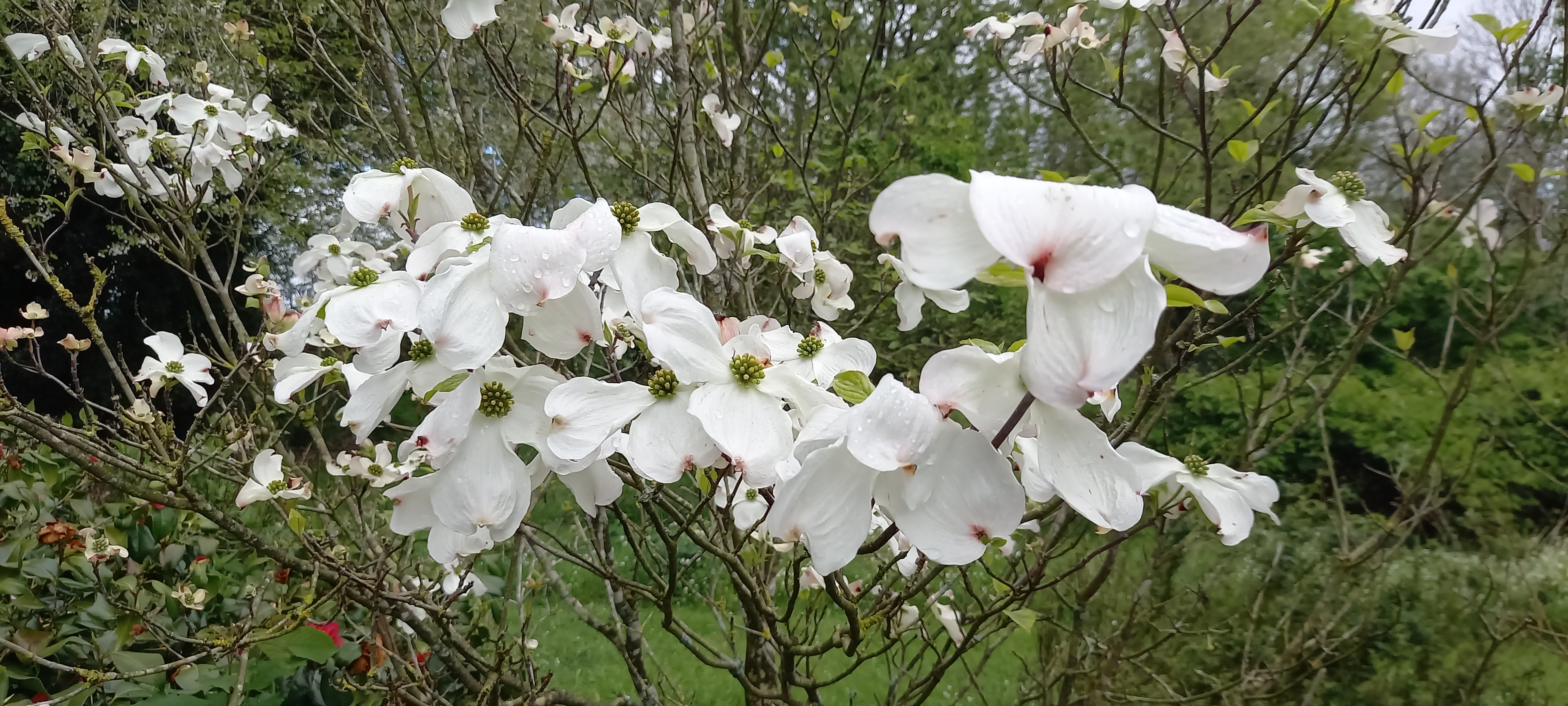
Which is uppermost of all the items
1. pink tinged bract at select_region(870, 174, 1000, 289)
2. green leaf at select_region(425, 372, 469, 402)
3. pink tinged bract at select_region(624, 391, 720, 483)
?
pink tinged bract at select_region(870, 174, 1000, 289)

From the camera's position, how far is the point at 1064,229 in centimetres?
34

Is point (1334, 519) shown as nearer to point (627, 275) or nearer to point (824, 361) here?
point (824, 361)

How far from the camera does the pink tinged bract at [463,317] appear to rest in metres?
0.48

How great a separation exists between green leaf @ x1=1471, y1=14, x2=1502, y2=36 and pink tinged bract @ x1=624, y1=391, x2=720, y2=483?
4.61ft

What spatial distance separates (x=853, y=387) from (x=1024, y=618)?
360mm

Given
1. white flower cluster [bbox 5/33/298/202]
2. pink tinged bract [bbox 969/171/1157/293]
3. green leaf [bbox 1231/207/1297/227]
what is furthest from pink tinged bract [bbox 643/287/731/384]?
white flower cluster [bbox 5/33/298/202]

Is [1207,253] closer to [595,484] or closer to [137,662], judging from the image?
[595,484]

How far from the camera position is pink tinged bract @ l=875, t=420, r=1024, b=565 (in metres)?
0.42

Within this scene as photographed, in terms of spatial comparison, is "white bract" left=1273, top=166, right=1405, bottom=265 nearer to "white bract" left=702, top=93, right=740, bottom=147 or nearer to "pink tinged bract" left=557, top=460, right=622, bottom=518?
"pink tinged bract" left=557, top=460, right=622, bottom=518

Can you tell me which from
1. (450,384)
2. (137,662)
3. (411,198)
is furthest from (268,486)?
(450,384)

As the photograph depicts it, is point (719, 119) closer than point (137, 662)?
No

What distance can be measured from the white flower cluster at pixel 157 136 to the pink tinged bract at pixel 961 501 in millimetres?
1560

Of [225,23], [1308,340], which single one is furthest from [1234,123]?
[225,23]

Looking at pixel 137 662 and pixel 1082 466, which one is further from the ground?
pixel 1082 466
